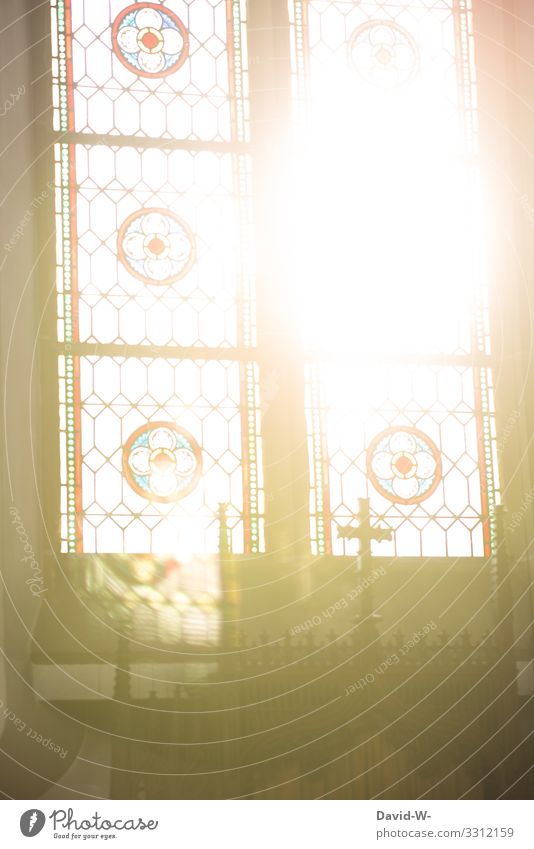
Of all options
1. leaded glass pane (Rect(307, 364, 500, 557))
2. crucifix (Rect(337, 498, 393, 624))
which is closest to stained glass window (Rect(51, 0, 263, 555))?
leaded glass pane (Rect(307, 364, 500, 557))

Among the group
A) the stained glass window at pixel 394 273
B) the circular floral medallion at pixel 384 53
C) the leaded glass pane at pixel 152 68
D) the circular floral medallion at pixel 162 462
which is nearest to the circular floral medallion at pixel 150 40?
the leaded glass pane at pixel 152 68

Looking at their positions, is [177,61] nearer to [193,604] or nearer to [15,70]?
[15,70]

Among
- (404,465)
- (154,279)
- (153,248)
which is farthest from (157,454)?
(404,465)

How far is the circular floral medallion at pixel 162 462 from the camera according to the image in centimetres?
733

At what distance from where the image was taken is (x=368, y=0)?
8406 mm

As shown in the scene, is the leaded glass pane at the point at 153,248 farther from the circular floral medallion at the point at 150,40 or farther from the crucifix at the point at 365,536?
the crucifix at the point at 365,536

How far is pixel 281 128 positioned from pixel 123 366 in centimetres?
179

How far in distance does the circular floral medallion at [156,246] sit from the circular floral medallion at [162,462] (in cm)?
91

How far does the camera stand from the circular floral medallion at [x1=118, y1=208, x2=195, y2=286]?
7.68 metres

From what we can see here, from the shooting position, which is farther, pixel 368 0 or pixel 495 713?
pixel 368 0

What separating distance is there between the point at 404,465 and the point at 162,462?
1.43 meters

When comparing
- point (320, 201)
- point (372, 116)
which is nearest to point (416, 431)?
point (320, 201)

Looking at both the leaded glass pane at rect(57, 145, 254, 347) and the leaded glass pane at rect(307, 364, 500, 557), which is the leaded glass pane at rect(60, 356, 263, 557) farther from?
the leaded glass pane at rect(307, 364, 500, 557)
